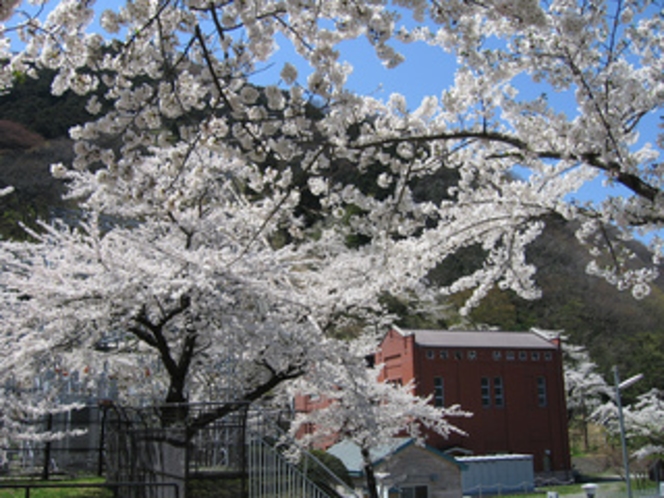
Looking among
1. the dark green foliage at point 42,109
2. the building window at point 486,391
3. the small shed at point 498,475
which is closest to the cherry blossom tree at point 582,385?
the building window at point 486,391

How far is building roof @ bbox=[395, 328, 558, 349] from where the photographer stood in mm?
35969

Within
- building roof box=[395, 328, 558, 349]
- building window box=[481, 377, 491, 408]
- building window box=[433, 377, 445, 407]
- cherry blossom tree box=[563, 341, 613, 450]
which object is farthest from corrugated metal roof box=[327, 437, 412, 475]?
cherry blossom tree box=[563, 341, 613, 450]

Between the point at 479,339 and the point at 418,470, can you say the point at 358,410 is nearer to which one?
the point at 418,470

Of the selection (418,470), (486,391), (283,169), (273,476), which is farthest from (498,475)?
(283,169)

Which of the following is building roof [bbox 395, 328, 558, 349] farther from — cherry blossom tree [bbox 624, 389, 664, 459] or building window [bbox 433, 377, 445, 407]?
cherry blossom tree [bbox 624, 389, 664, 459]

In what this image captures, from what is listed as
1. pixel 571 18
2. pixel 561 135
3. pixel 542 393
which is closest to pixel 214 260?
pixel 561 135

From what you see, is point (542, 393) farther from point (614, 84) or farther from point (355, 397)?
point (614, 84)

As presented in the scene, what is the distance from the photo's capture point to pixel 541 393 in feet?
127

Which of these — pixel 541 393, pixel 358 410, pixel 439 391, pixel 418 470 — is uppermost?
pixel 439 391

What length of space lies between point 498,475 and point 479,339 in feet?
28.7

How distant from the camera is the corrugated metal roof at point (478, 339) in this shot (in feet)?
118

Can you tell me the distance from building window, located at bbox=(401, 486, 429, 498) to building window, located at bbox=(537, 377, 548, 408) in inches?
716

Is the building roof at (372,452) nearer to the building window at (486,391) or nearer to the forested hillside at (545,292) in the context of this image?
the building window at (486,391)

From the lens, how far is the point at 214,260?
33.4ft
